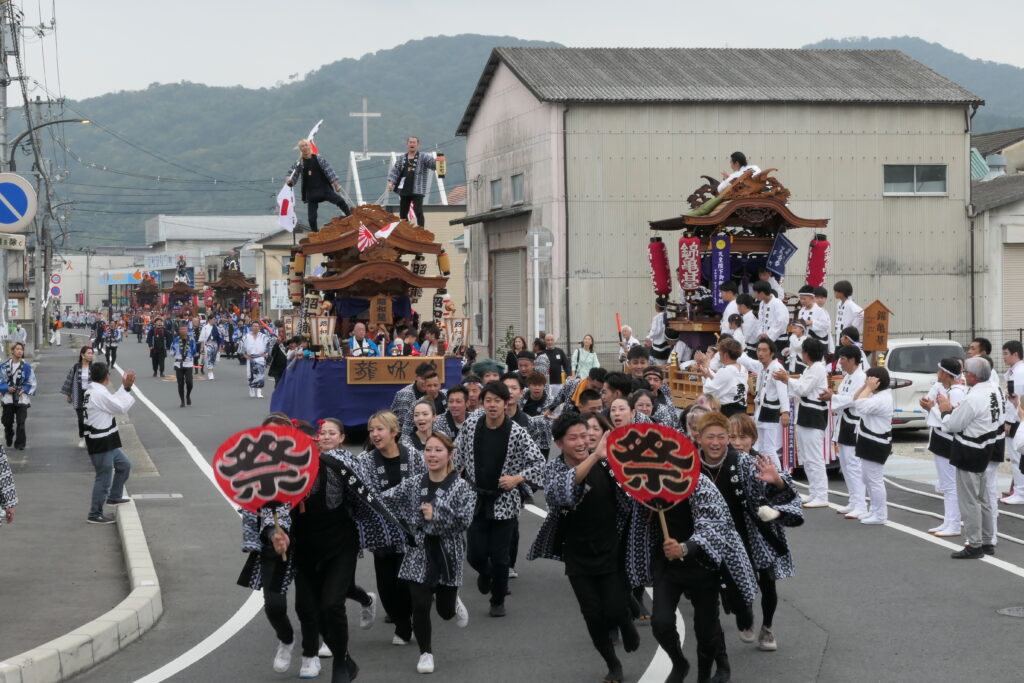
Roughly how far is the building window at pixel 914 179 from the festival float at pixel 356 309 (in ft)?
57.5

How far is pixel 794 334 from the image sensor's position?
17219mm

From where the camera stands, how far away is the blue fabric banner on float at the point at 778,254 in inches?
791

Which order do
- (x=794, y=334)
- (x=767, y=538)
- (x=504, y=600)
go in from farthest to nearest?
1. (x=794, y=334)
2. (x=504, y=600)
3. (x=767, y=538)

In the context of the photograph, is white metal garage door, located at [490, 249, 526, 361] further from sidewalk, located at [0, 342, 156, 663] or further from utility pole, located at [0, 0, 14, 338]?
sidewalk, located at [0, 342, 156, 663]

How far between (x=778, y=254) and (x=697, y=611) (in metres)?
13.4

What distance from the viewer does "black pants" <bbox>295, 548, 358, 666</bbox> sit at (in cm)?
744

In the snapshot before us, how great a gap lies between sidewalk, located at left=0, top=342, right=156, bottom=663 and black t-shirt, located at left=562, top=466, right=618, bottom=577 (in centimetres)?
342

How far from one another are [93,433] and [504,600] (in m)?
5.70

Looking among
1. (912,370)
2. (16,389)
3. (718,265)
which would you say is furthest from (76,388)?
(912,370)

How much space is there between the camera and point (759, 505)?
25.8 feet

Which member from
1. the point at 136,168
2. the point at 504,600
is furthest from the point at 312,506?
the point at 136,168

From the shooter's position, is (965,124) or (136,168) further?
(136,168)

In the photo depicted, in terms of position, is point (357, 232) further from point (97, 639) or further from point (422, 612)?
point (422, 612)

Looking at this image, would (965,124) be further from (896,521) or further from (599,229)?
(896,521)
